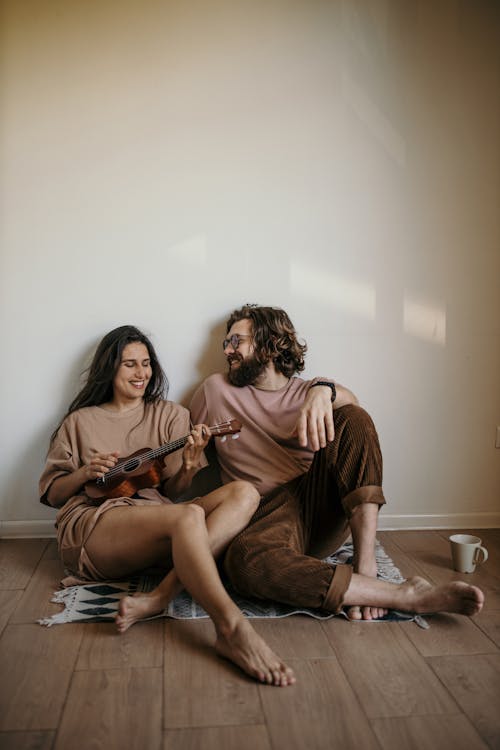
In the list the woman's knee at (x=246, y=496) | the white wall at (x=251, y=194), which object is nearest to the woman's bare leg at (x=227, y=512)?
the woman's knee at (x=246, y=496)

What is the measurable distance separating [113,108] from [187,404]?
1.18 m

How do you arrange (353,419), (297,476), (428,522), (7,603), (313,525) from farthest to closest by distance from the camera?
(428,522), (297,476), (313,525), (353,419), (7,603)

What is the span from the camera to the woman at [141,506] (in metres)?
1.88

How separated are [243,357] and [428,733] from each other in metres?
1.45

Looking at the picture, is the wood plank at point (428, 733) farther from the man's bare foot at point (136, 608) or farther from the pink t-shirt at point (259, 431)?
the pink t-shirt at point (259, 431)

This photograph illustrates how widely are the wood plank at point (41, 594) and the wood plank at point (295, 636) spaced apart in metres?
0.64

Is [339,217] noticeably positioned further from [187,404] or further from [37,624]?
[37,624]

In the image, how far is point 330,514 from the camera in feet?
7.75

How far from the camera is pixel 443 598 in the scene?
2.00m

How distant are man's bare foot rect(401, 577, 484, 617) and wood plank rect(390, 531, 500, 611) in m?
0.22

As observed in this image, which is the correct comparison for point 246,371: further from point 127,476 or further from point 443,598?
point 443,598

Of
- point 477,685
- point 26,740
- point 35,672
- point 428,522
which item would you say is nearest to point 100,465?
point 35,672

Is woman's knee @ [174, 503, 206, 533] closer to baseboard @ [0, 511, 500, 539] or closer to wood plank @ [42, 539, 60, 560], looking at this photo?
wood plank @ [42, 539, 60, 560]

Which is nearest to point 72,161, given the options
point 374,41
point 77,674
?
point 374,41
